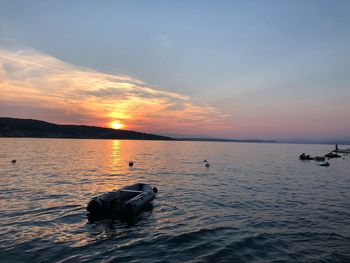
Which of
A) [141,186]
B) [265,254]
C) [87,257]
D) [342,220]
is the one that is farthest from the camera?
[141,186]

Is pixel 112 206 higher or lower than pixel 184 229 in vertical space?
higher

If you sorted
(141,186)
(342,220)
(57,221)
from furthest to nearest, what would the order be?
(141,186), (342,220), (57,221)

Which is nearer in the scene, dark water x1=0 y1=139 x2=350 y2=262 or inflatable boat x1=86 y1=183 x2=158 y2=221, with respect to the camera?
dark water x1=0 y1=139 x2=350 y2=262

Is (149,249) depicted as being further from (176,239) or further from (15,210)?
(15,210)

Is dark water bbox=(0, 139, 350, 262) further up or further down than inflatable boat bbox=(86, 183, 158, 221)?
further down

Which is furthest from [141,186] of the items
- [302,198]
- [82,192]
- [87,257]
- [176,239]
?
[302,198]

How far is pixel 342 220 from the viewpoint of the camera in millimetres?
18719

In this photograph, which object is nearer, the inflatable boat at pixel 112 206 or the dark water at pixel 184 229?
the dark water at pixel 184 229

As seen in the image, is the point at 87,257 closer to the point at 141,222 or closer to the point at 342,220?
the point at 141,222

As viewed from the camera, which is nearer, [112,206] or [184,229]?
[184,229]

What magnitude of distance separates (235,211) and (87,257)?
12.7 metres

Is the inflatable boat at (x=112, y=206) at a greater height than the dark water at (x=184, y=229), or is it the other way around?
the inflatable boat at (x=112, y=206)

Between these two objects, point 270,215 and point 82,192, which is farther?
point 82,192

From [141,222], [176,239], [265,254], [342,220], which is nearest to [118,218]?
[141,222]
